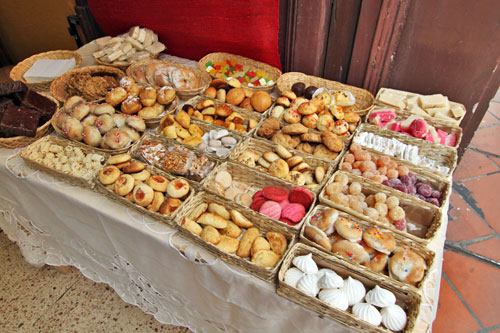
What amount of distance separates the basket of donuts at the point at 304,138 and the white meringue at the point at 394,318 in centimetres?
80

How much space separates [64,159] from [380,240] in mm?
1672

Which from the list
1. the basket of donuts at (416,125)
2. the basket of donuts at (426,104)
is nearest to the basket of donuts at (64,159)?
the basket of donuts at (416,125)

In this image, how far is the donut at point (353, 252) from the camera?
1197 mm

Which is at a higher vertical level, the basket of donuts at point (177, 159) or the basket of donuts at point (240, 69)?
the basket of donuts at point (240, 69)

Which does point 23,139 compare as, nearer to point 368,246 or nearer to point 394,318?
point 368,246

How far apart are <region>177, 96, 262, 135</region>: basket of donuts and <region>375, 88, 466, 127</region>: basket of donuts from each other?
866 millimetres

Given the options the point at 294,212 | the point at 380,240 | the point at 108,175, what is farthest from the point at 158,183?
the point at 380,240

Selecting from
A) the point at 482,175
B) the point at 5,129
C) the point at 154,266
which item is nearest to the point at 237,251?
the point at 154,266

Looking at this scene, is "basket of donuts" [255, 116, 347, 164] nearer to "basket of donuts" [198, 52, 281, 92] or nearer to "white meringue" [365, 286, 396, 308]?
"basket of donuts" [198, 52, 281, 92]

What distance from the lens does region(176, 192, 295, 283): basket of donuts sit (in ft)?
3.99

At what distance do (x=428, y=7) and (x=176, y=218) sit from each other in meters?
1.93

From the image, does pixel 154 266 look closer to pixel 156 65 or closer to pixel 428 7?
pixel 156 65

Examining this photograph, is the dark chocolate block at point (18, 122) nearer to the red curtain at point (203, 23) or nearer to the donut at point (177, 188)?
the donut at point (177, 188)

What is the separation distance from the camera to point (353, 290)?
1.10m
